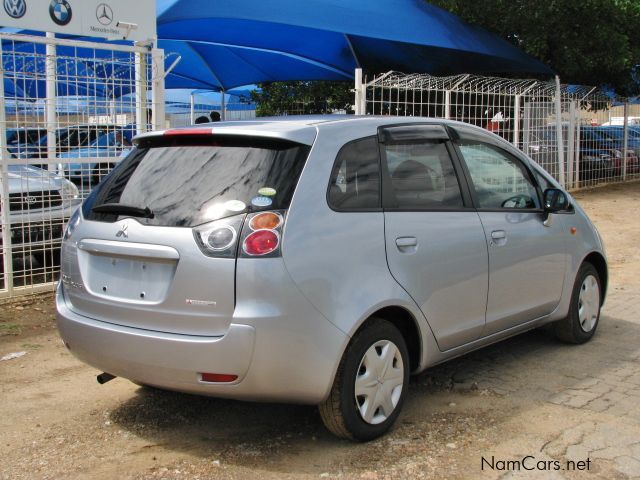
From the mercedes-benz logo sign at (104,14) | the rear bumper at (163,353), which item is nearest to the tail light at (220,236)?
the rear bumper at (163,353)

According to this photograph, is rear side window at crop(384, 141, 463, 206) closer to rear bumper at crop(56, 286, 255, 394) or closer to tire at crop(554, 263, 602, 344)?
rear bumper at crop(56, 286, 255, 394)

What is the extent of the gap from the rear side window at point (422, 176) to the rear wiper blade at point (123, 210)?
134 centimetres

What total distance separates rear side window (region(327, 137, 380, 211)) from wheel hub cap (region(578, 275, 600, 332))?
240 cm

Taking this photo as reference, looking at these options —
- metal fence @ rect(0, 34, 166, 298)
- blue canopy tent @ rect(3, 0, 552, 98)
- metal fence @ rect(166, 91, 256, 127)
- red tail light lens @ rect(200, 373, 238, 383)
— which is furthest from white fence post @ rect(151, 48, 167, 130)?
metal fence @ rect(166, 91, 256, 127)

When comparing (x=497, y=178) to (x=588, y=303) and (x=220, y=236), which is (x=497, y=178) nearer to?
(x=588, y=303)

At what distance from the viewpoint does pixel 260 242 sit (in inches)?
128

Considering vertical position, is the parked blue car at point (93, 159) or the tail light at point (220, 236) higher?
the parked blue car at point (93, 159)

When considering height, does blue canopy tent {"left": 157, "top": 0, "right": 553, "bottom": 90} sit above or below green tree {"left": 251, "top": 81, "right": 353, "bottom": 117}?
above

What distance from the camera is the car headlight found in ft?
22.9

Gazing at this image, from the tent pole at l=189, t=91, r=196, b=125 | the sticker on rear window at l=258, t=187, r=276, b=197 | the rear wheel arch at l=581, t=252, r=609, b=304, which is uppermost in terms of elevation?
the tent pole at l=189, t=91, r=196, b=125

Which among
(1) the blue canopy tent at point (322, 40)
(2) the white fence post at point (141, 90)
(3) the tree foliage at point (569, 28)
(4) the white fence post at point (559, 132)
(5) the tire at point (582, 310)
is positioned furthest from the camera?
(3) the tree foliage at point (569, 28)

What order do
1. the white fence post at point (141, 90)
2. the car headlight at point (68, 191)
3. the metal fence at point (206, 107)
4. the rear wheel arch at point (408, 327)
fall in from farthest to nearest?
1. the metal fence at point (206, 107)
2. the white fence post at point (141, 90)
3. the car headlight at point (68, 191)
4. the rear wheel arch at point (408, 327)

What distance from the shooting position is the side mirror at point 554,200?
16.3 ft

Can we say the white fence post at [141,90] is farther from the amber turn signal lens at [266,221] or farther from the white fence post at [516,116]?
the white fence post at [516,116]
